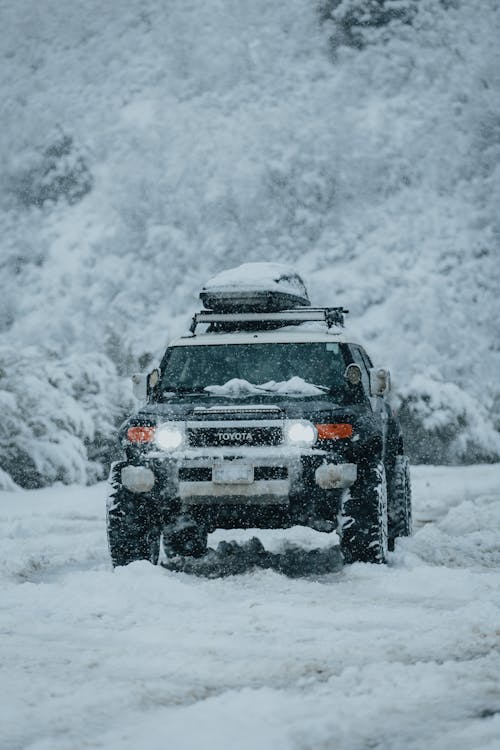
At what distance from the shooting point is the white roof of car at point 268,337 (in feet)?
27.7

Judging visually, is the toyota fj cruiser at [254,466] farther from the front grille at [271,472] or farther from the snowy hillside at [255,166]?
the snowy hillside at [255,166]

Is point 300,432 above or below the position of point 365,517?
above

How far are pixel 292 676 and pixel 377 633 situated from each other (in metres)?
0.99

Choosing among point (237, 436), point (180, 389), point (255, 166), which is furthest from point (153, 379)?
point (255, 166)

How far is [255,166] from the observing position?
40.9 m

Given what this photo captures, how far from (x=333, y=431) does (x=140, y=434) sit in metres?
1.43

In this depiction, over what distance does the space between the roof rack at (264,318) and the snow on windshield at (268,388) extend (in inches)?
29.3

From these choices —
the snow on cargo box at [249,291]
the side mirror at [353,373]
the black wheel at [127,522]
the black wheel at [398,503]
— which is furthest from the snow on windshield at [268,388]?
the black wheel at [398,503]

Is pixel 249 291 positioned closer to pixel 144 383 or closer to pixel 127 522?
pixel 144 383

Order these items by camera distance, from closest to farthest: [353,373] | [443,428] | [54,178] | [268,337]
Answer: [353,373] → [268,337] → [443,428] → [54,178]

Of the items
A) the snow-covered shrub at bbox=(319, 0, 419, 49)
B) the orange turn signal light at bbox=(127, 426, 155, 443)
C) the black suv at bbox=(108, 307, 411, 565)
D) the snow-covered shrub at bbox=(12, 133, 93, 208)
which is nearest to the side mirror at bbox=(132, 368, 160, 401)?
the black suv at bbox=(108, 307, 411, 565)

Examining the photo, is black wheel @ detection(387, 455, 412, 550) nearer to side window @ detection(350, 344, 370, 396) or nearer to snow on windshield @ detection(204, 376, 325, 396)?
side window @ detection(350, 344, 370, 396)

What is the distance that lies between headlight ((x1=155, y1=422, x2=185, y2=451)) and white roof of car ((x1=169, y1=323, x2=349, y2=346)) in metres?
1.20

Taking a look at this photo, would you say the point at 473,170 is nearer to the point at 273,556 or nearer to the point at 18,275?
the point at 18,275
